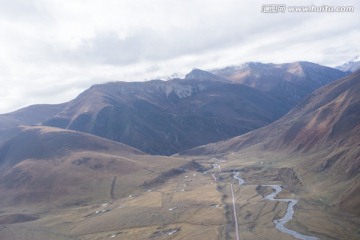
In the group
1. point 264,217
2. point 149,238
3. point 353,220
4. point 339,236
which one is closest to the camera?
point 339,236

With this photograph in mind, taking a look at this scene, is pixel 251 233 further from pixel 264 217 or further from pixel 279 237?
pixel 264 217

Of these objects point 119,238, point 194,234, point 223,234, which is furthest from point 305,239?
point 119,238

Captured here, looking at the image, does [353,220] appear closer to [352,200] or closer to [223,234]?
[352,200]

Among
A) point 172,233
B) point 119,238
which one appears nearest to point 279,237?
point 172,233

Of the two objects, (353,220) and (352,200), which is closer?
(353,220)

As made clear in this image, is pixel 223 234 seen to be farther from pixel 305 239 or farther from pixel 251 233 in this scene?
pixel 305 239

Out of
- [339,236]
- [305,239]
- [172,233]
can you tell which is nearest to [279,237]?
[305,239]

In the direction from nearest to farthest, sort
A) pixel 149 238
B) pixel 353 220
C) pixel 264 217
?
pixel 353 220
pixel 149 238
pixel 264 217

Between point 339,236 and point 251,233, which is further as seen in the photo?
point 251,233
